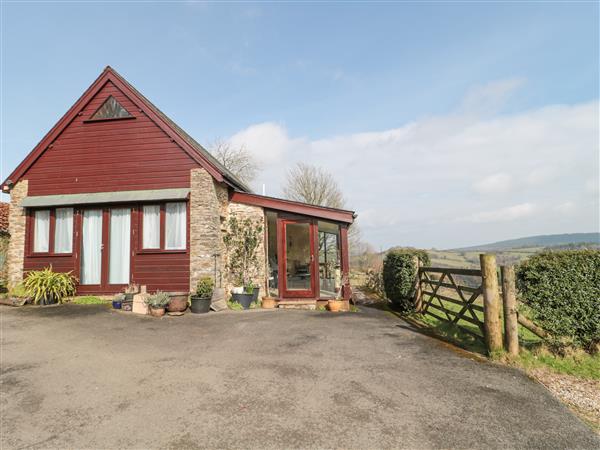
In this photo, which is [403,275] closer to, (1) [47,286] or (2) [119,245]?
(2) [119,245]

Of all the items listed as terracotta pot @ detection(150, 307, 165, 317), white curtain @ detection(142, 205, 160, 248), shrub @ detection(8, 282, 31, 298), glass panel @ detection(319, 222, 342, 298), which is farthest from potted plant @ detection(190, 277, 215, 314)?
shrub @ detection(8, 282, 31, 298)

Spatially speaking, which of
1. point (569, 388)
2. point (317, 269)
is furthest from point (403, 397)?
point (317, 269)

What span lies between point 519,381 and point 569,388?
58cm

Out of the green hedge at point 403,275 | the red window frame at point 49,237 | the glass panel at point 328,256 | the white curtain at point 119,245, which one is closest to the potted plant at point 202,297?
the white curtain at point 119,245

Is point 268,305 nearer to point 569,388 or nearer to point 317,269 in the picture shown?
point 317,269

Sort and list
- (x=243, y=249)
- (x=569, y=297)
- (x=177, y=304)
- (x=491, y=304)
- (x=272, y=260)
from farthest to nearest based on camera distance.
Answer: (x=272, y=260)
(x=243, y=249)
(x=177, y=304)
(x=491, y=304)
(x=569, y=297)

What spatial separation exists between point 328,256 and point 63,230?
9.05 metres

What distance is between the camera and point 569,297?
4910 mm

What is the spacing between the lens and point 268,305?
964 cm

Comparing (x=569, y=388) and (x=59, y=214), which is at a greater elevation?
(x=59, y=214)

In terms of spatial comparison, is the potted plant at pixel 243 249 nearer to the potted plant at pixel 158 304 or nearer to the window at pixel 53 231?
the potted plant at pixel 158 304

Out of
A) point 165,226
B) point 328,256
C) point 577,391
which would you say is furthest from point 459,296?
point 165,226

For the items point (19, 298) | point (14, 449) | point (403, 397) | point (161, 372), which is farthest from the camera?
point (19, 298)

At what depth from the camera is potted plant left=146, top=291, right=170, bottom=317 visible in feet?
27.0
